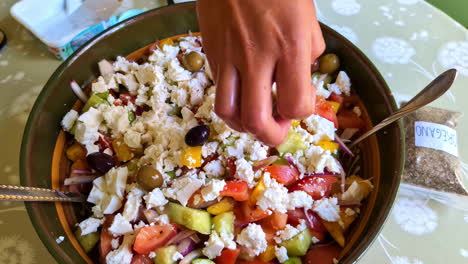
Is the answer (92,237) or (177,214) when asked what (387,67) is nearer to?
(177,214)

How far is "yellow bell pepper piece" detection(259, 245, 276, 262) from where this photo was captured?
1144mm

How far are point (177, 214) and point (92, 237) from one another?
10.8 inches

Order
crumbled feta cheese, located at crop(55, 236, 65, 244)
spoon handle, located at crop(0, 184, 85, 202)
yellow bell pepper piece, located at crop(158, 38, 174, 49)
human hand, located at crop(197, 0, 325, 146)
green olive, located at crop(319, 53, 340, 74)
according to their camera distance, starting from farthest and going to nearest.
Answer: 1. yellow bell pepper piece, located at crop(158, 38, 174, 49)
2. green olive, located at crop(319, 53, 340, 74)
3. crumbled feta cheese, located at crop(55, 236, 65, 244)
4. spoon handle, located at crop(0, 184, 85, 202)
5. human hand, located at crop(197, 0, 325, 146)

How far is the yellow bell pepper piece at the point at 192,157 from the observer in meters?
1.21

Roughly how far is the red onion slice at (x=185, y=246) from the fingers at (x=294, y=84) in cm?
60

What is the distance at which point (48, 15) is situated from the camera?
1.74 m

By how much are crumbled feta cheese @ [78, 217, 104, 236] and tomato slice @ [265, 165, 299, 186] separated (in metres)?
0.54

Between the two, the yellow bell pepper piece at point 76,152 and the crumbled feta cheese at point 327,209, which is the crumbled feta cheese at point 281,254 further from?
the yellow bell pepper piece at point 76,152

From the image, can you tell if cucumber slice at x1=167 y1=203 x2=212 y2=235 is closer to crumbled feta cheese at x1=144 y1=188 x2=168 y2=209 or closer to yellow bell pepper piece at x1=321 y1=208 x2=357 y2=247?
crumbled feta cheese at x1=144 y1=188 x2=168 y2=209

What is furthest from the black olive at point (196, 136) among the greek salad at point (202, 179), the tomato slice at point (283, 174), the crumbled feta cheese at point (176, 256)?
the crumbled feta cheese at point (176, 256)

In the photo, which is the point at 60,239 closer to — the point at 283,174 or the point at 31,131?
the point at 31,131

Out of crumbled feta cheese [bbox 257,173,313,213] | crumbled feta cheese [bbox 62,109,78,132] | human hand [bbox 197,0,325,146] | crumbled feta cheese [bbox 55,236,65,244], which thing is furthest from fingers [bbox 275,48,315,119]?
crumbled feta cheese [bbox 62,109,78,132]

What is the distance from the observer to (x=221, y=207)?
1174 millimetres

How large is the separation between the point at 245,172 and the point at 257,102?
0.49 metres
